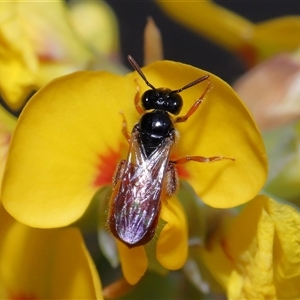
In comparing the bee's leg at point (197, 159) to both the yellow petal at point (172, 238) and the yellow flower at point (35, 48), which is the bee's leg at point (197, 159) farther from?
the yellow flower at point (35, 48)

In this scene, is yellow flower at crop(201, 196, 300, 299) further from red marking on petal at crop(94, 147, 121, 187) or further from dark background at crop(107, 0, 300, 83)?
dark background at crop(107, 0, 300, 83)

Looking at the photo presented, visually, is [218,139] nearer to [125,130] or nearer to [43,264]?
[125,130]

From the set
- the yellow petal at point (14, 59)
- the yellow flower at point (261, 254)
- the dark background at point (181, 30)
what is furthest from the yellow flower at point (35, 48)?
the dark background at point (181, 30)

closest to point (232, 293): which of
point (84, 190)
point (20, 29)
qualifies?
point (84, 190)

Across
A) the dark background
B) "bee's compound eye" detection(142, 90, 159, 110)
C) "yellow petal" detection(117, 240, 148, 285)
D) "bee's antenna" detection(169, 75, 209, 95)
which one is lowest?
the dark background

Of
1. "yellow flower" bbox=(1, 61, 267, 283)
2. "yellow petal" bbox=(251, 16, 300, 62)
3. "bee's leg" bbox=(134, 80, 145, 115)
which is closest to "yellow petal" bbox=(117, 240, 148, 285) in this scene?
"yellow flower" bbox=(1, 61, 267, 283)

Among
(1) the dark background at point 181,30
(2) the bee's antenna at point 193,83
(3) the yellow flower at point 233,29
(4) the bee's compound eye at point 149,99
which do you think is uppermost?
(2) the bee's antenna at point 193,83
